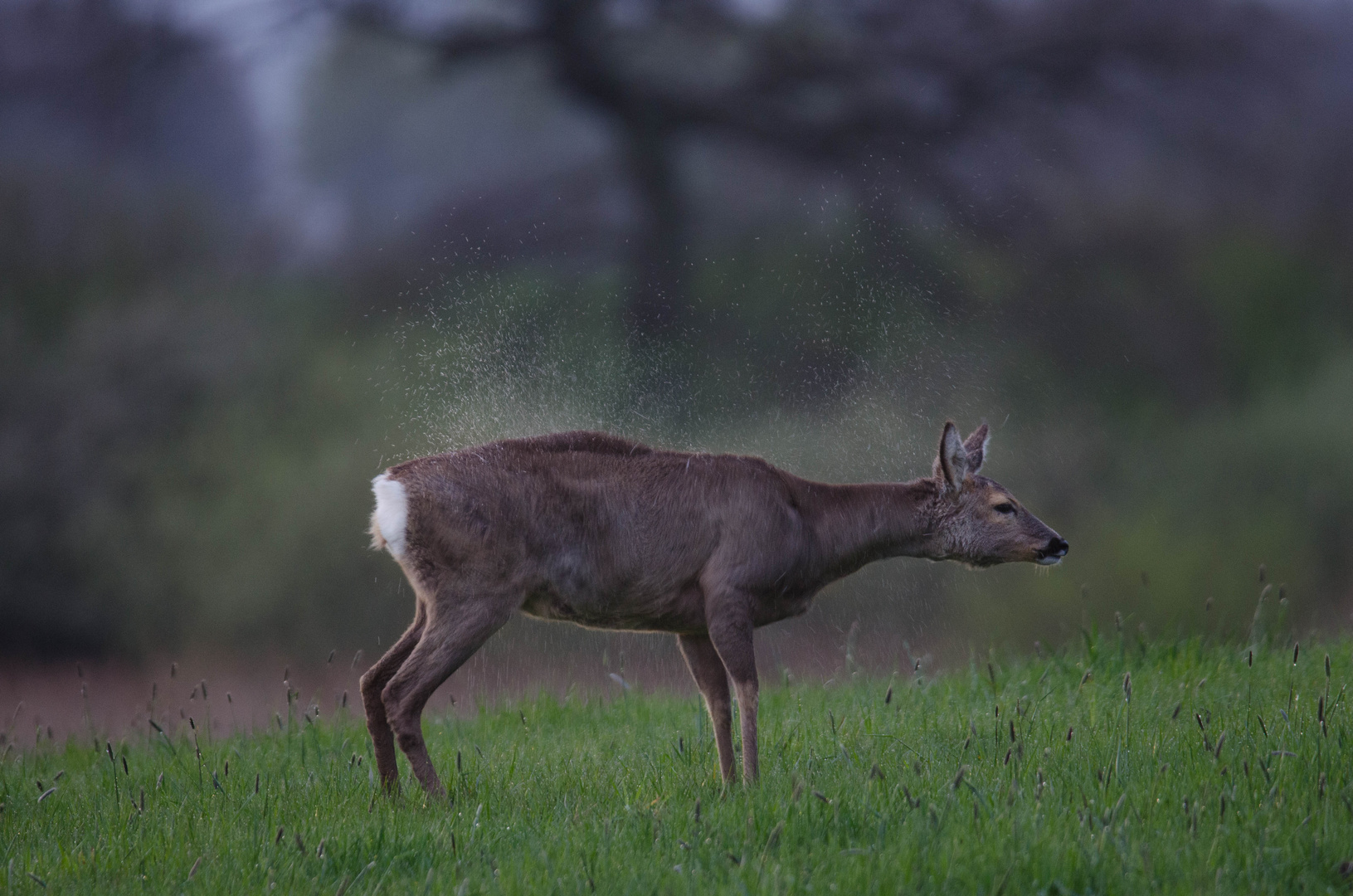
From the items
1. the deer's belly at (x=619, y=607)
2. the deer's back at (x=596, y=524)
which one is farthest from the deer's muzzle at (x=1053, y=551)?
the deer's belly at (x=619, y=607)

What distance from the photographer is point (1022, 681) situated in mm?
6875

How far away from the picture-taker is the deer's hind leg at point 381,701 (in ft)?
17.9

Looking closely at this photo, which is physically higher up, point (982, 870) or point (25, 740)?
point (982, 870)

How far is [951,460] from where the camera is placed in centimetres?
598

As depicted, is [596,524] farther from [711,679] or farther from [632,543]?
[711,679]

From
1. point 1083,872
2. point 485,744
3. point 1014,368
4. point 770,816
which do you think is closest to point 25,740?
point 485,744

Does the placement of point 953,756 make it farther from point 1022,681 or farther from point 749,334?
point 749,334

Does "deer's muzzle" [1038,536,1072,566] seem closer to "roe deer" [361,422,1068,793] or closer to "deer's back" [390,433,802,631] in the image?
"roe deer" [361,422,1068,793]

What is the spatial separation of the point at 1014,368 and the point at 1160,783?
25.4 feet

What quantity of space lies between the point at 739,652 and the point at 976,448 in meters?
1.72

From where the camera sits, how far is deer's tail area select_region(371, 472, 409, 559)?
5344 millimetres

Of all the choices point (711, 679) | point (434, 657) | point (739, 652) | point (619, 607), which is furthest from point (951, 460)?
point (434, 657)

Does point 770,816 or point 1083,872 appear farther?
point 770,816

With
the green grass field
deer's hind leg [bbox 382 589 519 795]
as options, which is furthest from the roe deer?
the green grass field
